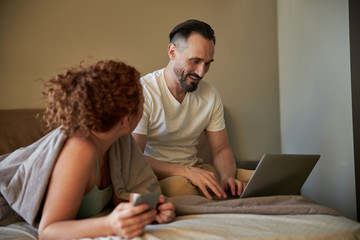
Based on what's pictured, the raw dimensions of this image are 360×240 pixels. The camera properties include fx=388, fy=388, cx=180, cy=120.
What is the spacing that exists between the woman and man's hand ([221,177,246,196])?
58cm

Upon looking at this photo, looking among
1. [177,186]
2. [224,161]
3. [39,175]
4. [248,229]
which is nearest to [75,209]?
[39,175]

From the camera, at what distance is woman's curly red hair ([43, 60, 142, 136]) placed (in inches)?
44.5

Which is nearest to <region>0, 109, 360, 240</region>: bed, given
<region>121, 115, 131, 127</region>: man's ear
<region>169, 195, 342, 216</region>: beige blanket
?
<region>169, 195, 342, 216</region>: beige blanket

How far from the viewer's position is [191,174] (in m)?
1.79

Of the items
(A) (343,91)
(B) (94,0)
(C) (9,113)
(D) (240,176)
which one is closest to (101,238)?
(D) (240,176)

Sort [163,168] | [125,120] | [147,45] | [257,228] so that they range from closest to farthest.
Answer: [257,228] < [125,120] < [163,168] < [147,45]

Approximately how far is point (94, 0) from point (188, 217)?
186 cm

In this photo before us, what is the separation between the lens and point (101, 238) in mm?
1065

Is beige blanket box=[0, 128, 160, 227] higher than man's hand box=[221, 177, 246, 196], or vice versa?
beige blanket box=[0, 128, 160, 227]

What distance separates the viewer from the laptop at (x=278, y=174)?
1432 millimetres

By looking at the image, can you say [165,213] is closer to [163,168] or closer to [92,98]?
[92,98]

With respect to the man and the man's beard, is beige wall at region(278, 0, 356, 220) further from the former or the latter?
the man's beard

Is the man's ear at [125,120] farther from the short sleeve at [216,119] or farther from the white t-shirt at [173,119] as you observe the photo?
the short sleeve at [216,119]

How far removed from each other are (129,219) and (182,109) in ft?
3.63
